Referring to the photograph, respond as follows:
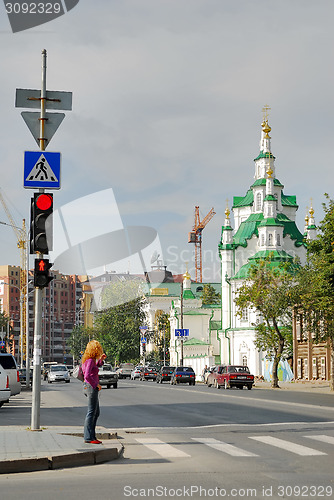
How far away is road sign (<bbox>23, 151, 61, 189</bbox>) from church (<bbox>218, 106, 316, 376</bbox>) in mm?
75150

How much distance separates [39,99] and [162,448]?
24.0ft

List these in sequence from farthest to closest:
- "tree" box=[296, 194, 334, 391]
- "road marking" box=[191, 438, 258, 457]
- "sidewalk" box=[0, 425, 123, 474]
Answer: "tree" box=[296, 194, 334, 391] → "road marking" box=[191, 438, 258, 457] → "sidewalk" box=[0, 425, 123, 474]

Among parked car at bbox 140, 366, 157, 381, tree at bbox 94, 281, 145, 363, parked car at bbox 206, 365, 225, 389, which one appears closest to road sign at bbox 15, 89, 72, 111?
parked car at bbox 206, 365, 225, 389

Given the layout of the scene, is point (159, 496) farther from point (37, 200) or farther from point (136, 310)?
point (136, 310)

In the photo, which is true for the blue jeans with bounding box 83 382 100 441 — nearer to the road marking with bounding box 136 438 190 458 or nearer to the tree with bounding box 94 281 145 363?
the road marking with bounding box 136 438 190 458

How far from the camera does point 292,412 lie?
972 inches

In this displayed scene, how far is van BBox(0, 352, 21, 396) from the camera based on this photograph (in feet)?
109

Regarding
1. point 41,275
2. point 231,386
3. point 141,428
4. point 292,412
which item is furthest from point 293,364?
point 41,275

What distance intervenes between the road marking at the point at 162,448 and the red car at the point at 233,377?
37434mm

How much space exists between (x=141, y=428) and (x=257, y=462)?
24.6 feet

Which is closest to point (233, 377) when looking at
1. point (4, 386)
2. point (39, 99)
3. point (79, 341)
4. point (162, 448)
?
point (4, 386)

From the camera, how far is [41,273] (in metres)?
15.6

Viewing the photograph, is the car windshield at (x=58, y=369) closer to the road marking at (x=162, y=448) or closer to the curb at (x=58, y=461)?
the road marking at (x=162, y=448)

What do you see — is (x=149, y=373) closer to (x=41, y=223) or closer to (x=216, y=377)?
(x=216, y=377)
